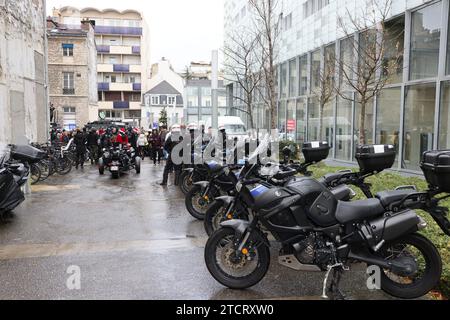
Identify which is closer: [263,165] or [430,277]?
[430,277]

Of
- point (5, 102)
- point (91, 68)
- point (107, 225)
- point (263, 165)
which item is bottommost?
point (107, 225)

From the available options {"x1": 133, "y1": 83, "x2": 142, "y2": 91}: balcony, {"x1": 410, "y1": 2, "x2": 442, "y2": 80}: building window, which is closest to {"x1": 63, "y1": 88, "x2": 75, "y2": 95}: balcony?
{"x1": 133, "y1": 83, "x2": 142, "y2": 91}: balcony

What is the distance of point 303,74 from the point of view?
2175 centimetres

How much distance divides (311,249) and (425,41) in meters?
10.8

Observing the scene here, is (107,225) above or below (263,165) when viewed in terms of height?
below

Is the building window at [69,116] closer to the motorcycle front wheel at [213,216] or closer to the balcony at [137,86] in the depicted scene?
the balcony at [137,86]

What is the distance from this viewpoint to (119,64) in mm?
69500

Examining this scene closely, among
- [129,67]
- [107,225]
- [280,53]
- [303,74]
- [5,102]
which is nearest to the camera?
[107,225]

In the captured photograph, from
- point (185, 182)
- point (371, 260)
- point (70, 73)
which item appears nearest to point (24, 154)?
point (185, 182)

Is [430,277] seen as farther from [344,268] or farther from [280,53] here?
[280,53]

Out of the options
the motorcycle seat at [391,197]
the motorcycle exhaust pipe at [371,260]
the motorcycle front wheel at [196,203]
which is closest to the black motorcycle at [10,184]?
the motorcycle front wheel at [196,203]

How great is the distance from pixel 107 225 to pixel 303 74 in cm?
1632

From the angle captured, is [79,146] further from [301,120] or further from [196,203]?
[196,203]
